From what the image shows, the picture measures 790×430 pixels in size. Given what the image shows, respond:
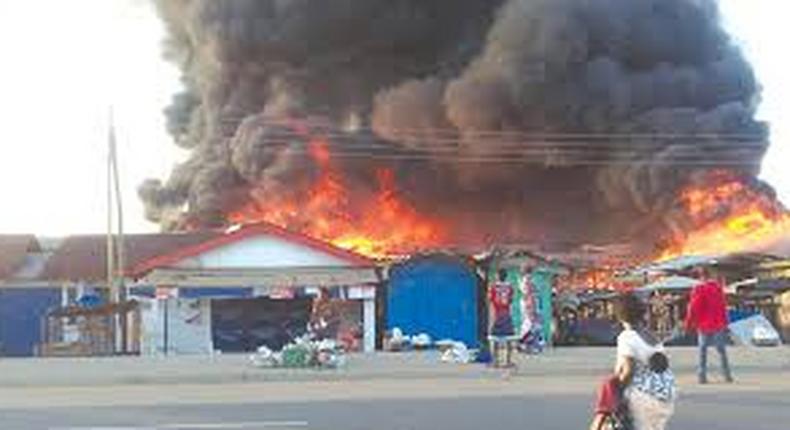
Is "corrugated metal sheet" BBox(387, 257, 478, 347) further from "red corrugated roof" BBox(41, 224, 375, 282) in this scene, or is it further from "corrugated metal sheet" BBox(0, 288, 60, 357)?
"corrugated metal sheet" BBox(0, 288, 60, 357)

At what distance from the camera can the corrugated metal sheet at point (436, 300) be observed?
110 ft

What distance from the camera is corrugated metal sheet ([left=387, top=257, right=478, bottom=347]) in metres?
33.5

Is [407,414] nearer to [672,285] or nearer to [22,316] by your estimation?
[672,285]

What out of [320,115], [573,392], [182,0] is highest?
[182,0]

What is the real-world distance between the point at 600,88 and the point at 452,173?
7.67 m

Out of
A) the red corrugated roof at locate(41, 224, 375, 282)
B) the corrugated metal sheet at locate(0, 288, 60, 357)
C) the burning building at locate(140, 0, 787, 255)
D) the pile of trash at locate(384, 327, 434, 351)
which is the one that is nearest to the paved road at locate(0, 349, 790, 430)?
the pile of trash at locate(384, 327, 434, 351)

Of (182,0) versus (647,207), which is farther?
(182,0)

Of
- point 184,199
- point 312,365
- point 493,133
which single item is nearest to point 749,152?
point 493,133

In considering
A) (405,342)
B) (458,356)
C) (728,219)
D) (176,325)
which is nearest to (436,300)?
(405,342)

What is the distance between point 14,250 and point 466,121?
759 inches

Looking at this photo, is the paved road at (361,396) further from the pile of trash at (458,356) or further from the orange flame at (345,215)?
the orange flame at (345,215)

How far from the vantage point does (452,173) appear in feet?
190

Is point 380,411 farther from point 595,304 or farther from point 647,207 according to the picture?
point 647,207

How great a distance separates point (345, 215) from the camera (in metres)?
53.5
